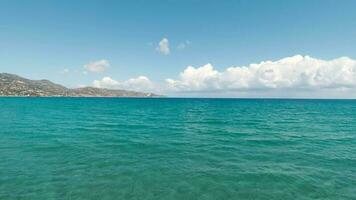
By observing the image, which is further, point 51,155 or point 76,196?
point 51,155

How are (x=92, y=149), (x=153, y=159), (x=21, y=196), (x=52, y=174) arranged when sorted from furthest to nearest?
(x=92, y=149), (x=153, y=159), (x=52, y=174), (x=21, y=196)

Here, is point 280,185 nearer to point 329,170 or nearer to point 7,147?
point 329,170

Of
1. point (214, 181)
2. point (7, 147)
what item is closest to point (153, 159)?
point (214, 181)

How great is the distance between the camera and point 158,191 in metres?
14.5

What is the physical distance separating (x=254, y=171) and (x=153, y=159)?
9.57 meters

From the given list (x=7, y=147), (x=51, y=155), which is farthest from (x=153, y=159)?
(x=7, y=147)

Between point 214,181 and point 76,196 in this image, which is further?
point 214,181

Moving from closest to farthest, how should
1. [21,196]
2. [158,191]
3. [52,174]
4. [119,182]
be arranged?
[21,196], [158,191], [119,182], [52,174]

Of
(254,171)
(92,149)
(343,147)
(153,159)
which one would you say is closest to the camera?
(254,171)

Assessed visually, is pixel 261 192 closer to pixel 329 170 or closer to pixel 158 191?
pixel 158 191

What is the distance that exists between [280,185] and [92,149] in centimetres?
1981

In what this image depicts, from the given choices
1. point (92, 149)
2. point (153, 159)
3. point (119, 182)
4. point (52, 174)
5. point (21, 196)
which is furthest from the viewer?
point (92, 149)

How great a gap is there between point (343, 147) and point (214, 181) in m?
22.6

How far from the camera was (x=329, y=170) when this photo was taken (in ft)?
62.5
